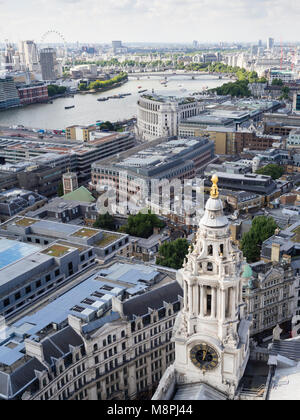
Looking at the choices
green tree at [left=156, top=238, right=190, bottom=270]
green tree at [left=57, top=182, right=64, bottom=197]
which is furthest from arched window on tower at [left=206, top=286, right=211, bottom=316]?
green tree at [left=57, top=182, right=64, bottom=197]

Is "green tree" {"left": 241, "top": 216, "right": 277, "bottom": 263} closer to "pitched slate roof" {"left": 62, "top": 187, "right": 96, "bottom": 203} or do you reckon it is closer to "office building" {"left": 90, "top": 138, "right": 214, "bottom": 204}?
"office building" {"left": 90, "top": 138, "right": 214, "bottom": 204}

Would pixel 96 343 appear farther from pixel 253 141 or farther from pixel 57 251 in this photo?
pixel 253 141

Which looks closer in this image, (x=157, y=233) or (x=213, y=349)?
(x=213, y=349)

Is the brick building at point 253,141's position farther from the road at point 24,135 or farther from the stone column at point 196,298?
the stone column at point 196,298

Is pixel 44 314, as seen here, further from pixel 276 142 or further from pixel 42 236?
pixel 276 142

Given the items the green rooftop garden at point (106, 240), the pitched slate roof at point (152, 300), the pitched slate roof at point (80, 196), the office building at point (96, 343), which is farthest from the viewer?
the pitched slate roof at point (80, 196)

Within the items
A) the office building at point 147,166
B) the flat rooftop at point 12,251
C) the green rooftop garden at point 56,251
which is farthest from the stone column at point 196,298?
the office building at point 147,166
